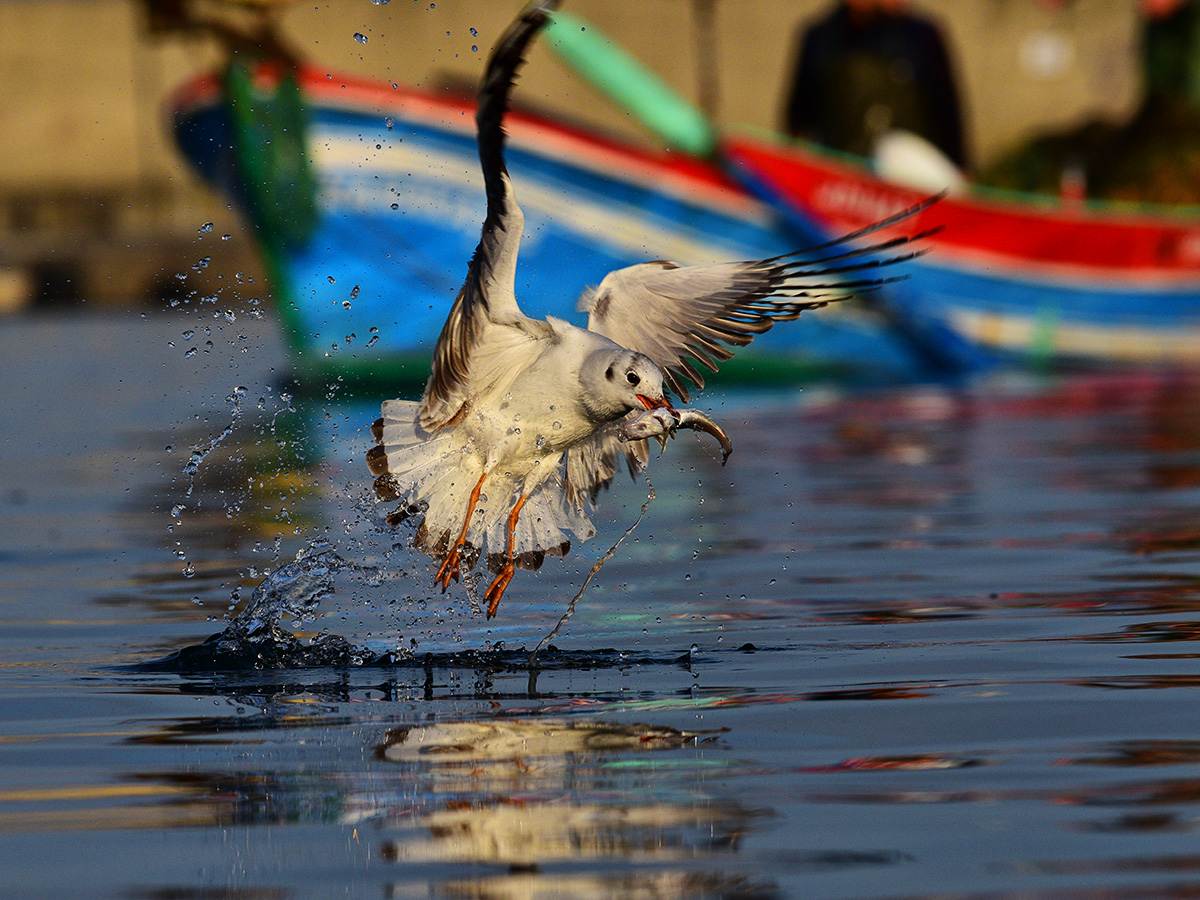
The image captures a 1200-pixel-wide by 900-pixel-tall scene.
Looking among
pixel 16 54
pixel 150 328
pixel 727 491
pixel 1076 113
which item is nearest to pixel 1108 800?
pixel 727 491

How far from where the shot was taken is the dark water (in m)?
3.36

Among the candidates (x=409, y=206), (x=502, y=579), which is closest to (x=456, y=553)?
(x=502, y=579)

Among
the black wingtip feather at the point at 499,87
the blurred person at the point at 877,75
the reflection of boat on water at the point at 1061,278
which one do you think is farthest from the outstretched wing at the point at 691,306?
the blurred person at the point at 877,75

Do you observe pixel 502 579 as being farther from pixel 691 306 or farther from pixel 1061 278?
pixel 1061 278

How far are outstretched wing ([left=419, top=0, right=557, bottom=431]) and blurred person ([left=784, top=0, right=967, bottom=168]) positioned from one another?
13.6 metres

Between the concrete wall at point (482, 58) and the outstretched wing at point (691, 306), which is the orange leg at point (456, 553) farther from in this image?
the concrete wall at point (482, 58)

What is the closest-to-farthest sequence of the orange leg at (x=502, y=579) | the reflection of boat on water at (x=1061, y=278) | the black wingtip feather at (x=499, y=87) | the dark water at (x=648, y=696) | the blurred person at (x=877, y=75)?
the dark water at (x=648, y=696), the black wingtip feather at (x=499, y=87), the orange leg at (x=502, y=579), the reflection of boat on water at (x=1061, y=278), the blurred person at (x=877, y=75)

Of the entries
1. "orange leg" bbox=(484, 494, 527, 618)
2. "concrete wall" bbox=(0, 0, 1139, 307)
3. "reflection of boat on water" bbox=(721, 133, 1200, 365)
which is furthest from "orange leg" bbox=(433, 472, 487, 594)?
"concrete wall" bbox=(0, 0, 1139, 307)

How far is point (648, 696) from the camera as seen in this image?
4984 millimetres

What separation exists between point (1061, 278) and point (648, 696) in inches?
581

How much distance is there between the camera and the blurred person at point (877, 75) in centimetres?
1966

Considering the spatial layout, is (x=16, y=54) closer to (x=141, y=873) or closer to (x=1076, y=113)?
(x=1076, y=113)

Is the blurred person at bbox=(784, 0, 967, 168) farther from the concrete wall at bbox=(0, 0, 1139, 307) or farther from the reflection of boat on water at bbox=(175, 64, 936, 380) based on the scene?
the concrete wall at bbox=(0, 0, 1139, 307)

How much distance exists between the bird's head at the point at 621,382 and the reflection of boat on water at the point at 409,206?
1028 centimetres
